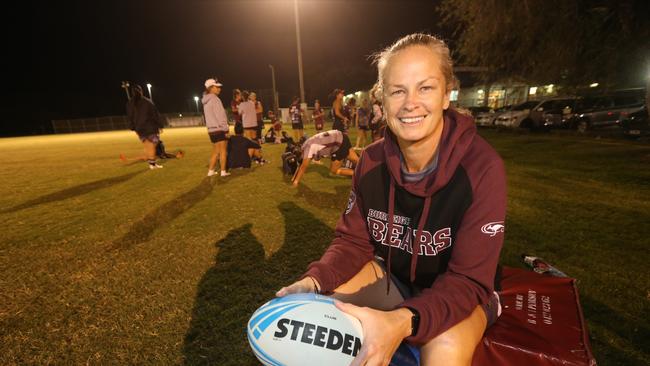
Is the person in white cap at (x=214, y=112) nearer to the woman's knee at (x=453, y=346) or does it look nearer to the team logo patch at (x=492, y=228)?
the team logo patch at (x=492, y=228)

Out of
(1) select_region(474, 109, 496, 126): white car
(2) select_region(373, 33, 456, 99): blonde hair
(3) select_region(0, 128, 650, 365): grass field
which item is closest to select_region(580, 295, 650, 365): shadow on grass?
(3) select_region(0, 128, 650, 365): grass field

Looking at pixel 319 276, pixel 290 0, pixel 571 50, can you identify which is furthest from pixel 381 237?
pixel 290 0

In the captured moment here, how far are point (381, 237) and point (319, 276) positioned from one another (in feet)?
1.61

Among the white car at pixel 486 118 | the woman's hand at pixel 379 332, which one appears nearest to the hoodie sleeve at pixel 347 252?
the woman's hand at pixel 379 332

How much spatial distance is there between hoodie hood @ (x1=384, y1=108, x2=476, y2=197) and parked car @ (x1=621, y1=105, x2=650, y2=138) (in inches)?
611

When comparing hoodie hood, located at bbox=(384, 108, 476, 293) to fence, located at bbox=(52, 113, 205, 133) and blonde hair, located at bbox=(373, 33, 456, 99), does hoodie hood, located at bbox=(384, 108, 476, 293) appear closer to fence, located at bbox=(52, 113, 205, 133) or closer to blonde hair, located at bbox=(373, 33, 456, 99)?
blonde hair, located at bbox=(373, 33, 456, 99)

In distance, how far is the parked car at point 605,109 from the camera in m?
14.5

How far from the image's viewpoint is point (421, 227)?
1.77m

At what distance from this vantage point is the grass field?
251 cm

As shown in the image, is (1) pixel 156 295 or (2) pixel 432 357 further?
(1) pixel 156 295

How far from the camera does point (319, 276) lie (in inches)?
70.3

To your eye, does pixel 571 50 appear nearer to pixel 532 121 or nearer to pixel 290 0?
pixel 532 121

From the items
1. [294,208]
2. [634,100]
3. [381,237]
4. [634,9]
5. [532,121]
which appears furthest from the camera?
[532,121]

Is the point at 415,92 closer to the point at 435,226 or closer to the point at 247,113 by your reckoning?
the point at 435,226
